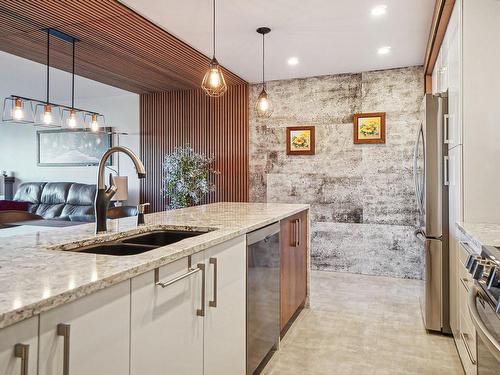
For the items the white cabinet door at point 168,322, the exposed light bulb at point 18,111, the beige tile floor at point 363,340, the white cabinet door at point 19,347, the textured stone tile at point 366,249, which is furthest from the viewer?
the textured stone tile at point 366,249

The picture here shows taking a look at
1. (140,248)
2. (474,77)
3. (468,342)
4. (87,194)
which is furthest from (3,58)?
(468,342)

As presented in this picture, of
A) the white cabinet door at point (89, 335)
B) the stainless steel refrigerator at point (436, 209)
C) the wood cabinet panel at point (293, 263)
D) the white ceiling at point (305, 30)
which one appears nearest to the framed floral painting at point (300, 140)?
the white ceiling at point (305, 30)

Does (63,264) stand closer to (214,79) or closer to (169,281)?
(169,281)

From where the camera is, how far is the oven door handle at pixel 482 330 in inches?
43.7

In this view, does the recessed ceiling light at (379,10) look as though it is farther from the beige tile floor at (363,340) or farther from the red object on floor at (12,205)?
the red object on floor at (12,205)

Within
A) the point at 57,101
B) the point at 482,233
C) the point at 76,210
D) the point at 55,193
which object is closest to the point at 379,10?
the point at 482,233

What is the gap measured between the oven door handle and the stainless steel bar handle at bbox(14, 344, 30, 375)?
4.19 ft

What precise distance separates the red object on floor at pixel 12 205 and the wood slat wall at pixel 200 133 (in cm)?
224

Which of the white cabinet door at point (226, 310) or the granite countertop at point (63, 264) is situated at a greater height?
the granite countertop at point (63, 264)

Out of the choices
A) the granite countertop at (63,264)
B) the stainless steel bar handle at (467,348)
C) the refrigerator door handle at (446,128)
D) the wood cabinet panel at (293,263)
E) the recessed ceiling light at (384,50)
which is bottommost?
the stainless steel bar handle at (467,348)

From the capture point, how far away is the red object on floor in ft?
19.9

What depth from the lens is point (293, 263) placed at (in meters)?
2.86

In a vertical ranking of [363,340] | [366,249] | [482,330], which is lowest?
[363,340]

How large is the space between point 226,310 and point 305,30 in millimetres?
2823
